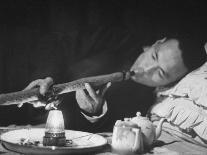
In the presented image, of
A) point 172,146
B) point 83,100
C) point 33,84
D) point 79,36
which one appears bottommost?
point 172,146

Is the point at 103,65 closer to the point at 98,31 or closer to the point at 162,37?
the point at 98,31

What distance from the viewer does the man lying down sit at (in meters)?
1.66

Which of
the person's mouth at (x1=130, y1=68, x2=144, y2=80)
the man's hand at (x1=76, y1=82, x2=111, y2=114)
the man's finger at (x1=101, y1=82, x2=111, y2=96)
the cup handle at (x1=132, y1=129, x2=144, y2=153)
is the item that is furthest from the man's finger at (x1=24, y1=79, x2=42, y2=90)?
the cup handle at (x1=132, y1=129, x2=144, y2=153)

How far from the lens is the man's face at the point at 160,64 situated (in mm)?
1885

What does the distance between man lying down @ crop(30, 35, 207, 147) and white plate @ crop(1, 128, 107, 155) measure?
0.28m

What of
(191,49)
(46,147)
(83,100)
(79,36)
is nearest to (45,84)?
(83,100)

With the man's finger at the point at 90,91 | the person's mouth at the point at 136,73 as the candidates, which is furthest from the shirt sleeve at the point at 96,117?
the person's mouth at the point at 136,73

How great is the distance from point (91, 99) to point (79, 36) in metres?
0.36

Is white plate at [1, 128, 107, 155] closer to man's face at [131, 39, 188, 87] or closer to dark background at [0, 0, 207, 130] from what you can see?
dark background at [0, 0, 207, 130]

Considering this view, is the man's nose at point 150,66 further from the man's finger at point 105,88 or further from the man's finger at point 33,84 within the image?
the man's finger at point 33,84

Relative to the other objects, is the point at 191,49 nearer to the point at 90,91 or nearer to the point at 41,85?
the point at 90,91

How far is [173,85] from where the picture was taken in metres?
1.95

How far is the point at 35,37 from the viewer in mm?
1741

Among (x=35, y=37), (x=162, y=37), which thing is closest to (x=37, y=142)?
(x=35, y=37)
